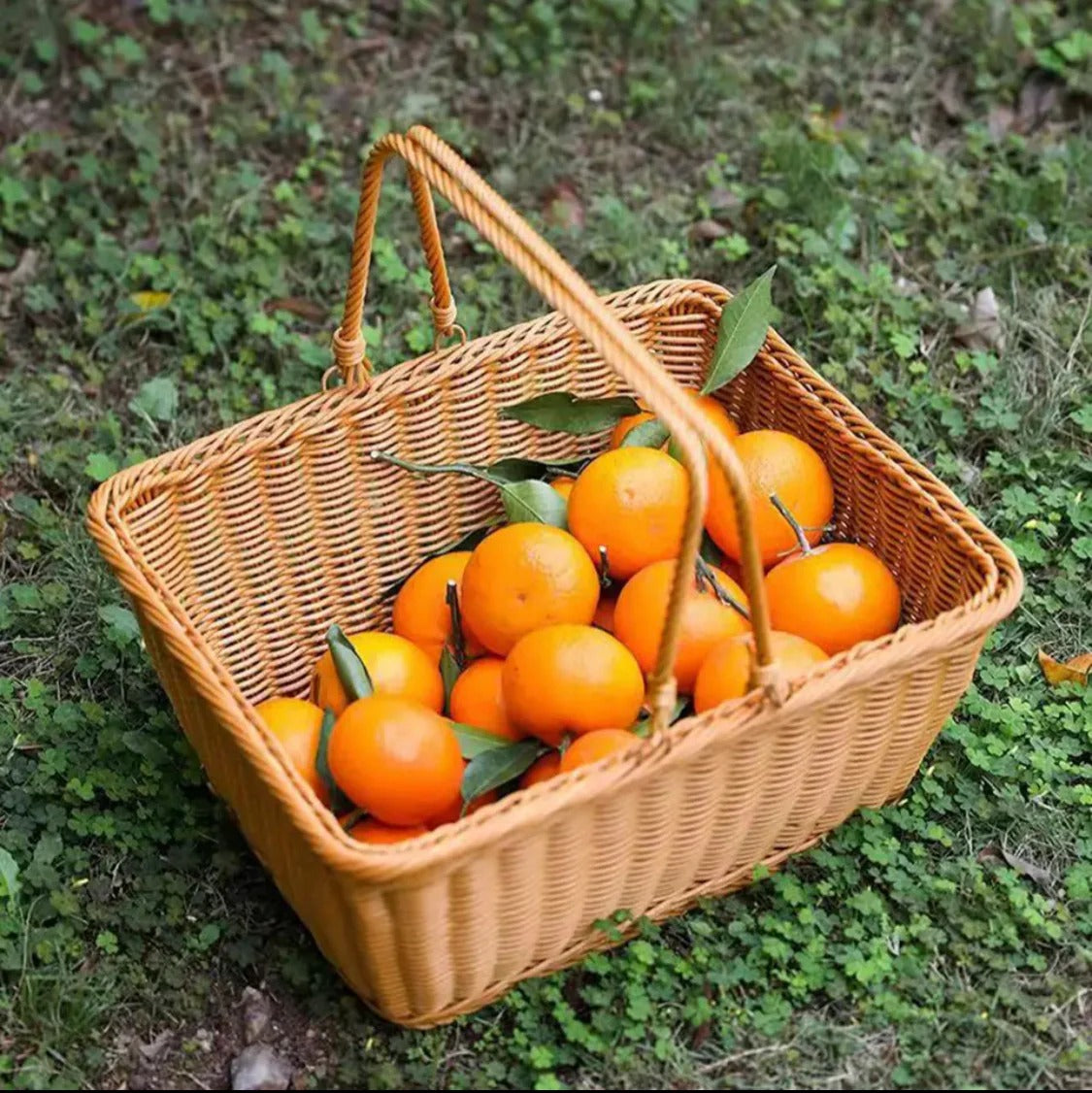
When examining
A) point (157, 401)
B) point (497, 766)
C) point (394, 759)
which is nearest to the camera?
point (394, 759)

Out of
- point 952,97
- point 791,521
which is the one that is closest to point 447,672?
point 791,521

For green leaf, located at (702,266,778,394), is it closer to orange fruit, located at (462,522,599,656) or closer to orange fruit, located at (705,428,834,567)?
orange fruit, located at (705,428,834,567)

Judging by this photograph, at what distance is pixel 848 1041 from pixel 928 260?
1851 millimetres

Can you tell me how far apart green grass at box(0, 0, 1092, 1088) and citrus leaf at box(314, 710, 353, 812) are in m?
0.25

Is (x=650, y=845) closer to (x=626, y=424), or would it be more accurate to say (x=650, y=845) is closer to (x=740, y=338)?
(x=626, y=424)

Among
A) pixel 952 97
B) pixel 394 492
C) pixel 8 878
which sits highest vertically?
pixel 952 97

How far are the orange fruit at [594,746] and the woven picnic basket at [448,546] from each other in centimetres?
7

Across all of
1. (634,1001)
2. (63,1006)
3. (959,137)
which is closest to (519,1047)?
(634,1001)

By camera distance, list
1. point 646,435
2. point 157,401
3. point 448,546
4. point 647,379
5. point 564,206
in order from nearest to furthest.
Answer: point 647,379, point 646,435, point 448,546, point 157,401, point 564,206

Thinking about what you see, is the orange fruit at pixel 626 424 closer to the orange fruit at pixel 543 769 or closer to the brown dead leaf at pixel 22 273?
the orange fruit at pixel 543 769

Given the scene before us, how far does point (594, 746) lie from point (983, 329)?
1639 millimetres

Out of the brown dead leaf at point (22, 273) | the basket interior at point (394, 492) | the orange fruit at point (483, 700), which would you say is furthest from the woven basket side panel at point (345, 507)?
the brown dead leaf at point (22, 273)

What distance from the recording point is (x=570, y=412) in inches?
98.6

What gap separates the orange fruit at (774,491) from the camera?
7.55 feet
